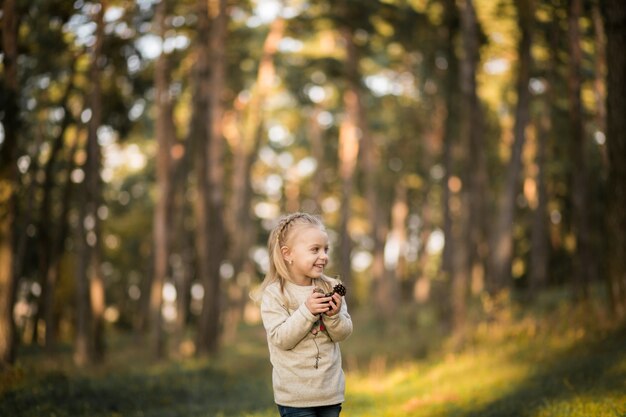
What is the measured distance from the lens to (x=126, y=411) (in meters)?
9.45

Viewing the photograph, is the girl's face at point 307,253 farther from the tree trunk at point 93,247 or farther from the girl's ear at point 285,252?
the tree trunk at point 93,247

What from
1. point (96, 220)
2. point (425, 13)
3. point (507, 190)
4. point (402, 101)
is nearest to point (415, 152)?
point (402, 101)

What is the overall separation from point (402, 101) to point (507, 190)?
13.7 m

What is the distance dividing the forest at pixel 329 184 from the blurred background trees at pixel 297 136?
9 centimetres

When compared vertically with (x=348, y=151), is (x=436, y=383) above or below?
below

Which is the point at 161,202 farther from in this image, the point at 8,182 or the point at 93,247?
the point at 8,182

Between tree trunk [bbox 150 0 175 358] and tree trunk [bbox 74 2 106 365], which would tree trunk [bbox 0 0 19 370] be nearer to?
tree trunk [bbox 74 2 106 365]

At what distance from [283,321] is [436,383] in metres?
7.53

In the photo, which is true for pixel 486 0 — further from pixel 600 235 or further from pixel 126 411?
pixel 126 411

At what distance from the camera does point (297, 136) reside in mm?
38875

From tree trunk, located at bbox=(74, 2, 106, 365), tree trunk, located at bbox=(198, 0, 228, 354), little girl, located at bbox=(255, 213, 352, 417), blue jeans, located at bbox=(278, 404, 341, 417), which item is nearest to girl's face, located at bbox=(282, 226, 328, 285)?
little girl, located at bbox=(255, 213, 352, 417)

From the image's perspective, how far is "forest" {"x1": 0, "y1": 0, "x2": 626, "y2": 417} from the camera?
38.9 ft

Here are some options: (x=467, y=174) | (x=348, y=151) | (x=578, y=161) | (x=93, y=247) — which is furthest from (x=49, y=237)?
(x=578, y=161)

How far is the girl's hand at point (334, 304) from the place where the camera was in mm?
4414
